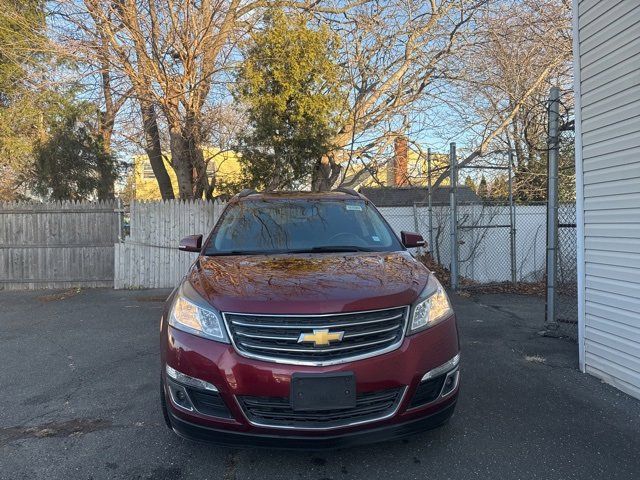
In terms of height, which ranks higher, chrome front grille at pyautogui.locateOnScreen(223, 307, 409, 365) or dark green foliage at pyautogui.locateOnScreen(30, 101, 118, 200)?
dark green foliage at pyautogui.locateOnScreen(30, 101, 118, 200)

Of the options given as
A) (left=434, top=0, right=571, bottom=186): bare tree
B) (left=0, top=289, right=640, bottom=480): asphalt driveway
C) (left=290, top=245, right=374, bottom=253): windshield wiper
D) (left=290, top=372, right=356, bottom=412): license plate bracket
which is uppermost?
(left=434, top=0, right=571, bottom=186): bare tree

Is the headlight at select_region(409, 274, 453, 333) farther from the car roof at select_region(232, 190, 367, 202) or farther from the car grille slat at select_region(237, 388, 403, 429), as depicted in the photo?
the car roof at select_region(232, 190, 367, 202)

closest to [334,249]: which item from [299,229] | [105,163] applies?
[299,229]

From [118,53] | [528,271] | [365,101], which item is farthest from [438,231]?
[118,53]

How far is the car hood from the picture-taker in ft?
9.27

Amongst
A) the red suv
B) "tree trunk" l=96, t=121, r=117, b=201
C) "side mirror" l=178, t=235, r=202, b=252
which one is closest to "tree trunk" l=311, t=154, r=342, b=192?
"side mirror" l=178, t=235, r=202, b=252

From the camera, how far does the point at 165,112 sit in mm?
10500

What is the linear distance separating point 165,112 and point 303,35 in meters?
3.52

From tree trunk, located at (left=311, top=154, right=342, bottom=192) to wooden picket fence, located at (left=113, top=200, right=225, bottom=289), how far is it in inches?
85.9

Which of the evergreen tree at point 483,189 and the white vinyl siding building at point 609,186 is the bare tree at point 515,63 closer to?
the evergreen tree at point 483,189

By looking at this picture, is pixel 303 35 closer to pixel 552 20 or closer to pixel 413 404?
pixel 552 20

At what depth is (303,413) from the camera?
2721 millimetres

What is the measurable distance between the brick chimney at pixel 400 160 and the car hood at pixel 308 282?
9392mm

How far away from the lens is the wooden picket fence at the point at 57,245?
10.7 meters
